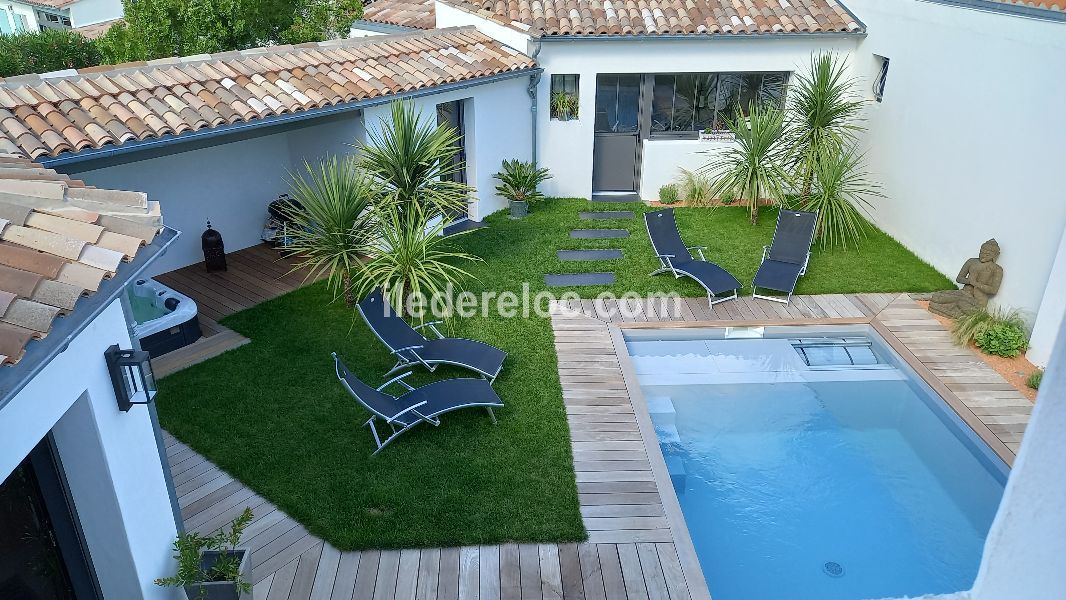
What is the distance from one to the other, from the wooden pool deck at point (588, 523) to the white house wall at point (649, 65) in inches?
245

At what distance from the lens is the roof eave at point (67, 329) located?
308 cm

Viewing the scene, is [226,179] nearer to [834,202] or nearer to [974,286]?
[834,202]

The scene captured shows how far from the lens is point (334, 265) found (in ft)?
33.7

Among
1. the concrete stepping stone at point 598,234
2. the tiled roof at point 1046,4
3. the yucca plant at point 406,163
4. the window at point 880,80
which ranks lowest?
the concrete stepping stone at point 598,234

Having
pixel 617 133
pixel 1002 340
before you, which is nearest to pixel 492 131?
pixel 617 133

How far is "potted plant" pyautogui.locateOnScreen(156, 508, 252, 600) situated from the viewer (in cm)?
529

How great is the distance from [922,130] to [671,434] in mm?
7731

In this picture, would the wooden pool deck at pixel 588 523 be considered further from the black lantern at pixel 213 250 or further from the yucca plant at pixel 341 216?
the black lantern at pixel 213 250

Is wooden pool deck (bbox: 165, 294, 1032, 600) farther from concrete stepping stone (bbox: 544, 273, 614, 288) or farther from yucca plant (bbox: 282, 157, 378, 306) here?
yucca plant (bbox: 282, 157, 378, 306)

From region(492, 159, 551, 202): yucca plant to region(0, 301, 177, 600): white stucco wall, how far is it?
33.1 ft

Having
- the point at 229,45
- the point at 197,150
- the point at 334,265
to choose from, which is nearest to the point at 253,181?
the point at 197,150

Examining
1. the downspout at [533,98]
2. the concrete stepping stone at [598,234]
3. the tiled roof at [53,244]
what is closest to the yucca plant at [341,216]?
the concrete stepping stone at [598,234]

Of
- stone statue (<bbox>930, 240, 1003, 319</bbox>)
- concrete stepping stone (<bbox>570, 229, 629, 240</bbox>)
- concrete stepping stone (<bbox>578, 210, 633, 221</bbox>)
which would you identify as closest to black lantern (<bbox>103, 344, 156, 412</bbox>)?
concrete stepping stone (<bbox>570, 229, 629, 240</bbox>)

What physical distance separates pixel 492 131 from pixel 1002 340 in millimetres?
8843
